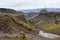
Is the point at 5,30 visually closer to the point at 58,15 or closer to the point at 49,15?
the point at 58,15

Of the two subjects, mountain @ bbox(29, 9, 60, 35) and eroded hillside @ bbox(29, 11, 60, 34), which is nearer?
mountain @ bbox(29, 9, 60, 35)

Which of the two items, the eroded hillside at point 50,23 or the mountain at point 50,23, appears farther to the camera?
the eroded hillside at point 50,23

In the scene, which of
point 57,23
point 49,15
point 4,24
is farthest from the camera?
point 49,15

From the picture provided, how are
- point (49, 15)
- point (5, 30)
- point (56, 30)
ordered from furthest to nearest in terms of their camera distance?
point (49, 15) < point (56, 30) < point (5, 30)

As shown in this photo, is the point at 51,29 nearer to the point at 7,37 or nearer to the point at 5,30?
the point at 5,30

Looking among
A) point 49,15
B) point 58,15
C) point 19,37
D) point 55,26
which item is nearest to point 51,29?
point 55,26

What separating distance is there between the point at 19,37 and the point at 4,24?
13.2m

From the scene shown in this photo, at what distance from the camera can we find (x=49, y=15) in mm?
113312

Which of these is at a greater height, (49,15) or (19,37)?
(19,37)

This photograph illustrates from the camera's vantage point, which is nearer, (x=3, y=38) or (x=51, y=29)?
(x=3, y=38)

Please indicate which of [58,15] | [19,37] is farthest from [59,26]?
[19,37]

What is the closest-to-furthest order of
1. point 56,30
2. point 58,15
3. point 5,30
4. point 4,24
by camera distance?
point 5,30, point 4,24, point 56,30, point 58,15

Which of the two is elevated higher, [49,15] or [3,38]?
[3,38]

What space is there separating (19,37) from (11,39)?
1.77 meters
